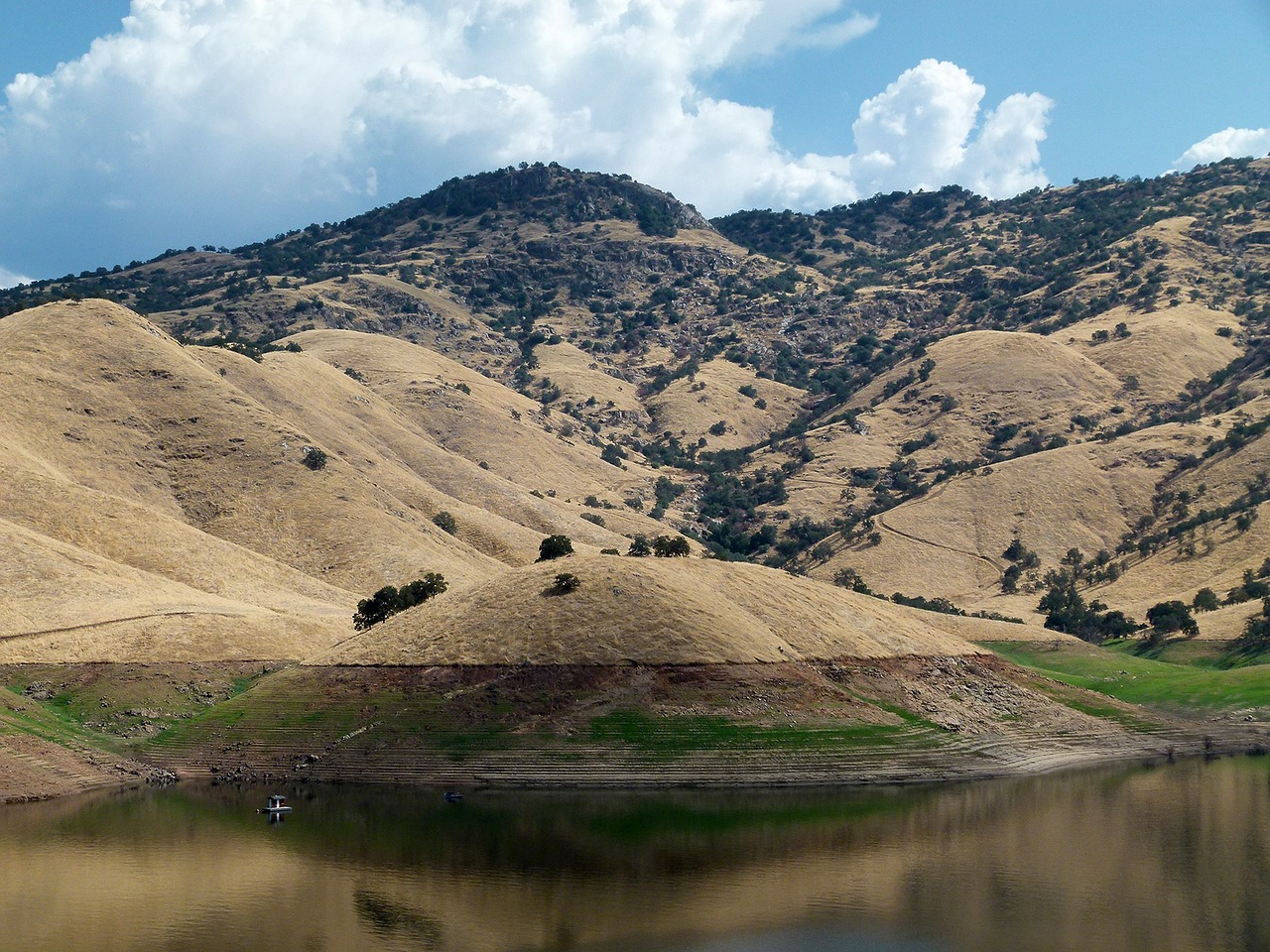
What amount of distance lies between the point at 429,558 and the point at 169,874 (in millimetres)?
85311

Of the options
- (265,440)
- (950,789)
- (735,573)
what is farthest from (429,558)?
(950,789)

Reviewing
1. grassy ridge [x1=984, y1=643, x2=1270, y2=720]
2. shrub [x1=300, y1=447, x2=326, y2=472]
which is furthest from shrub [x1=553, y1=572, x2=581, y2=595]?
shrub [x1=300, y1=447, x2=326, y2=472]

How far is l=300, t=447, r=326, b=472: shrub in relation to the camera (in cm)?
14950

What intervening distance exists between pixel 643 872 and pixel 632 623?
91.8ft

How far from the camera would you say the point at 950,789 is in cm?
7356

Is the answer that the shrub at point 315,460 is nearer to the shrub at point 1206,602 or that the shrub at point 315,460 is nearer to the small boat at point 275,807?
the small boat at point 275,807

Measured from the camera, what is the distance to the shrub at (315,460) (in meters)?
150

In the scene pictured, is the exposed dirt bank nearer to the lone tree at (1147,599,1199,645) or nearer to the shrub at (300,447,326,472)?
the lone tree at (1147,599,1199,645)

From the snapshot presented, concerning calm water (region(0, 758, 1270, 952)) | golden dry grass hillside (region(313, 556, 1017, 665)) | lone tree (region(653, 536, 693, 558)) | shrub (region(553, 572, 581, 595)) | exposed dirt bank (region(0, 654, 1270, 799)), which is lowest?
calm water (region(0, 758, 1270, 952))

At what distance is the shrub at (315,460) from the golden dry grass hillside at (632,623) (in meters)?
64.3

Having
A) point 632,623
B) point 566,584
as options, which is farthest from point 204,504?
point 632,623

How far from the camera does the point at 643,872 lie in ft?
174

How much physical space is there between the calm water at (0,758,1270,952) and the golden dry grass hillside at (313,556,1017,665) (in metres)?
11.7

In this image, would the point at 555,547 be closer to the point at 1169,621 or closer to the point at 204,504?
the point at 204,504
